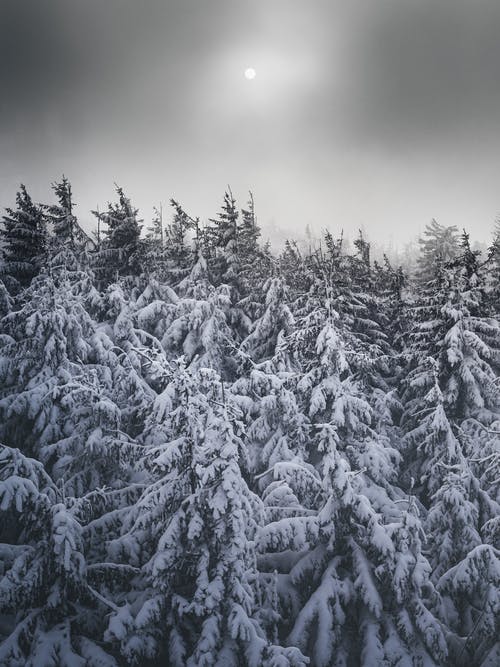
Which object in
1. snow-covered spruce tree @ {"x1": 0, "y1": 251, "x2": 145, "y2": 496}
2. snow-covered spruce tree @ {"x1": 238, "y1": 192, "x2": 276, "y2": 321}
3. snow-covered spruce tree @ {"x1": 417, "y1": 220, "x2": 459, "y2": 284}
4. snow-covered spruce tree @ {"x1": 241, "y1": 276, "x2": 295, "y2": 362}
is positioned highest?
snow-covered spruce tree @ {"x1": 417, "y1": 220, "x2": 459, "y2": 284}

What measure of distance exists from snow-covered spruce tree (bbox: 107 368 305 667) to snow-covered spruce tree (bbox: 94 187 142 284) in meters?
13.9

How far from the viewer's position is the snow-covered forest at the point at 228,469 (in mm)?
7371

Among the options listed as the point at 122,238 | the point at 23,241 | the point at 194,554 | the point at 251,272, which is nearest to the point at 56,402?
the point at 194,554

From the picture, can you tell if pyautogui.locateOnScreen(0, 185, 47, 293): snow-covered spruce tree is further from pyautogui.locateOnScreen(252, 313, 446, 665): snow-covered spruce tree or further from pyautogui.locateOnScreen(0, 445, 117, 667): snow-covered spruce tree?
pyautogui.locateOnScreen(252, 313, 446, 665): snow-covered spruce tree

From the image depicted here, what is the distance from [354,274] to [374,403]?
9214mm

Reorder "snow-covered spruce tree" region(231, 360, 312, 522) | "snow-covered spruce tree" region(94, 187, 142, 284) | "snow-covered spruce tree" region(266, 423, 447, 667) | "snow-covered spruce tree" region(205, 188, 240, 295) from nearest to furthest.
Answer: "snow-covered spruce tree" region(266, 423, 447, 667) < "snow-covered spruce tree" region(231, 360, 312, 522) < "snow-covered spruce tree" region(94, 187, 142, 284) < "snow-covered spruce tree" region(205, 188, 240, 295)

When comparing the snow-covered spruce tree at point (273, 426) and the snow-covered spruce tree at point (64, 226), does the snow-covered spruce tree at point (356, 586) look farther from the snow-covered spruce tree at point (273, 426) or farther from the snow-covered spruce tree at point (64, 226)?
the snow-covered spruce tree at point (64, 226)

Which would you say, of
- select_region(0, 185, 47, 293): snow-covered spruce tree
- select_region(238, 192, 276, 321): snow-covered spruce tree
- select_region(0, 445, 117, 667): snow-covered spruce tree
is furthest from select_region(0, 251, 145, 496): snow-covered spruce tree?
select_region(238, 192, 276, 321): snow-covered spruce tree

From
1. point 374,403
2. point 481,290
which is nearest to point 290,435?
point 374,403

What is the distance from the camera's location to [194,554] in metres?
8.06

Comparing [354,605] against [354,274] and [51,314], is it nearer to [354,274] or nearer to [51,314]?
[51,314]

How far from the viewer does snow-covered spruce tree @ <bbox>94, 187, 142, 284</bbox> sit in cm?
2020

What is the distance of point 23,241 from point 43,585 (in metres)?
16.8

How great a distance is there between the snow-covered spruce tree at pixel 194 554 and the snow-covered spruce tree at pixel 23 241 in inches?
567
